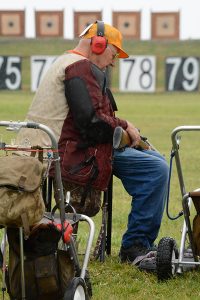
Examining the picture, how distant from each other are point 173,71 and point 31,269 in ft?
151

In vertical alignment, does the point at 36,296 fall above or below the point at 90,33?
below

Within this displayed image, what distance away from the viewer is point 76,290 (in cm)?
527

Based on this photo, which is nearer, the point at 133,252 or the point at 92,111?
the point at 92,111

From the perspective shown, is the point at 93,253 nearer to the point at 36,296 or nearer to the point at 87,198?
the point at 87,198

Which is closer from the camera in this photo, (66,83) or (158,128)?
(66,83)

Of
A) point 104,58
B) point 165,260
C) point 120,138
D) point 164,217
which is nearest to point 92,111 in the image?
point 120,138

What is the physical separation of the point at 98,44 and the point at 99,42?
0.02m

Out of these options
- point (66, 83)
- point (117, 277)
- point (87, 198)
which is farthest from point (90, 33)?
point (117, 277)

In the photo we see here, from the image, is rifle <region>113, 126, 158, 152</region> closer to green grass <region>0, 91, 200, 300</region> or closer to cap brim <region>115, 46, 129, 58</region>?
cap brim <region>115, 46, 129, 58</region>

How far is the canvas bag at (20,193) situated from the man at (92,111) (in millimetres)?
1107

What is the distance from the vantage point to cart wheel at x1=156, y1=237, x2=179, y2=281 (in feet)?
21.1

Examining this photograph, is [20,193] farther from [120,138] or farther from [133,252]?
[133,252]

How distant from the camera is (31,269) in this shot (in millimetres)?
5434

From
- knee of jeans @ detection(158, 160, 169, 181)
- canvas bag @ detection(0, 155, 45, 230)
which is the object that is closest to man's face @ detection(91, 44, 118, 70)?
knee of jeans @ detection(158, 160, 169, 181)
